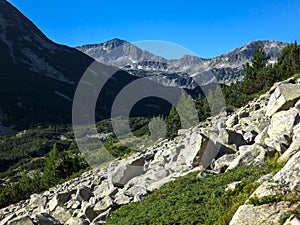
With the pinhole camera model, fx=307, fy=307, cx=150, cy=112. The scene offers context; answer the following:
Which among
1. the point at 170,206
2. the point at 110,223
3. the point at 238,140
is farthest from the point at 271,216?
the point at 238,140

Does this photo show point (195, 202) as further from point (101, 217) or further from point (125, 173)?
point (125, 173)

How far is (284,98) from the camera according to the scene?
952 inches

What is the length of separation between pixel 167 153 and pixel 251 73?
56.7 m

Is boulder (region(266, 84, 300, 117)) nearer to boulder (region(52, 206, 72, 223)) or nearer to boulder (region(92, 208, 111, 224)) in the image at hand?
boulder (region(92, 208, 111, 224))

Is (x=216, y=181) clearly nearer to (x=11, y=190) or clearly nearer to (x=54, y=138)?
(x=11, y=190)

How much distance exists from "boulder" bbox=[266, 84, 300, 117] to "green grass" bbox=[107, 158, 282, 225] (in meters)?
10.4

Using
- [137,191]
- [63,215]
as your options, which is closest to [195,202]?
[137,191]

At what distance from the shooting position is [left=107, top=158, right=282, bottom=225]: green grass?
38.7 feet

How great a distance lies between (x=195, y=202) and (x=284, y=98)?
14.4 m

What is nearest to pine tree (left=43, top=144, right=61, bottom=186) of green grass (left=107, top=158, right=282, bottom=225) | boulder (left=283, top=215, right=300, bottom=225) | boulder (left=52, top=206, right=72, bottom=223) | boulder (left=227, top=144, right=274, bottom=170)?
boulder (left=52, top=206, right=72, bottom=223)

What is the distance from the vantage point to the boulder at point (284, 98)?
23922 millimetres

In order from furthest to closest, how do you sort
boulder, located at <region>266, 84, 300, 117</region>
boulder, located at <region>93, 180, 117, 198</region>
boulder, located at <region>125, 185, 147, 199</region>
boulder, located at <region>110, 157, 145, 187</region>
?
1. boulder, located at <region>266, 84, 300, 117</region>
2. boulder, located at <region>110, 157, 145, 187</region>
3. boulder, located at <region>93, 180, 117, 198</region>
4. boulder, located at <region>125, 185, 147, 199</region>

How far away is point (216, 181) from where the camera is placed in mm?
15484

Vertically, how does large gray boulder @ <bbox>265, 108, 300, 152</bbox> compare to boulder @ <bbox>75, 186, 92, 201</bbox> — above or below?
above
